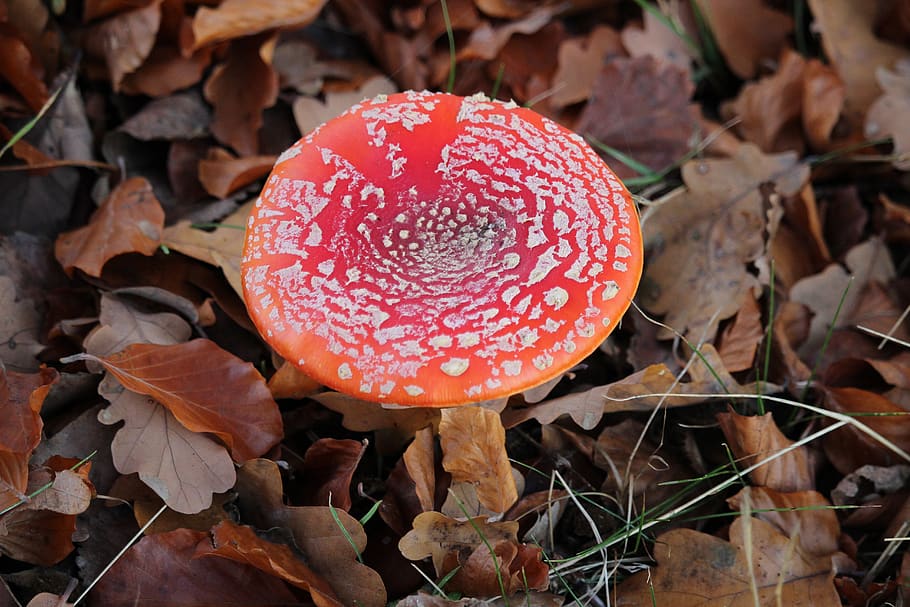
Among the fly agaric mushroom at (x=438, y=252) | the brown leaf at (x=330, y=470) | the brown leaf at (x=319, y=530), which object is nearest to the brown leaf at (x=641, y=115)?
the fly agaric mushroom at (x=438, y=252)

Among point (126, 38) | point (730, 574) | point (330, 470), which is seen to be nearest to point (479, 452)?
point (330, 470)

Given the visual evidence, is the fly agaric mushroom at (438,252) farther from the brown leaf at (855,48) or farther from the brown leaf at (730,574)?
the brown leaf at (855,48)

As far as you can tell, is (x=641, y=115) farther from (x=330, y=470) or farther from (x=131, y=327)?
(x=131, y=327)

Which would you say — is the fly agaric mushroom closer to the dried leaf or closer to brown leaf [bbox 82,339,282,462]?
brown leaf [bbox 82,339,282,462]

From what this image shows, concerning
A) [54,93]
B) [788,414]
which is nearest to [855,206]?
[788,414]

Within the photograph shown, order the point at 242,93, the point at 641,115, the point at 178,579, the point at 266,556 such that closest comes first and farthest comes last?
the point at 266,556, the point at 178,579, the point at 242,93, the point at 641,115

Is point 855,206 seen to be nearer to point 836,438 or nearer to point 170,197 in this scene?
point 836,438

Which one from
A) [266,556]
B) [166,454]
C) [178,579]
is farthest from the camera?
[166,454]
